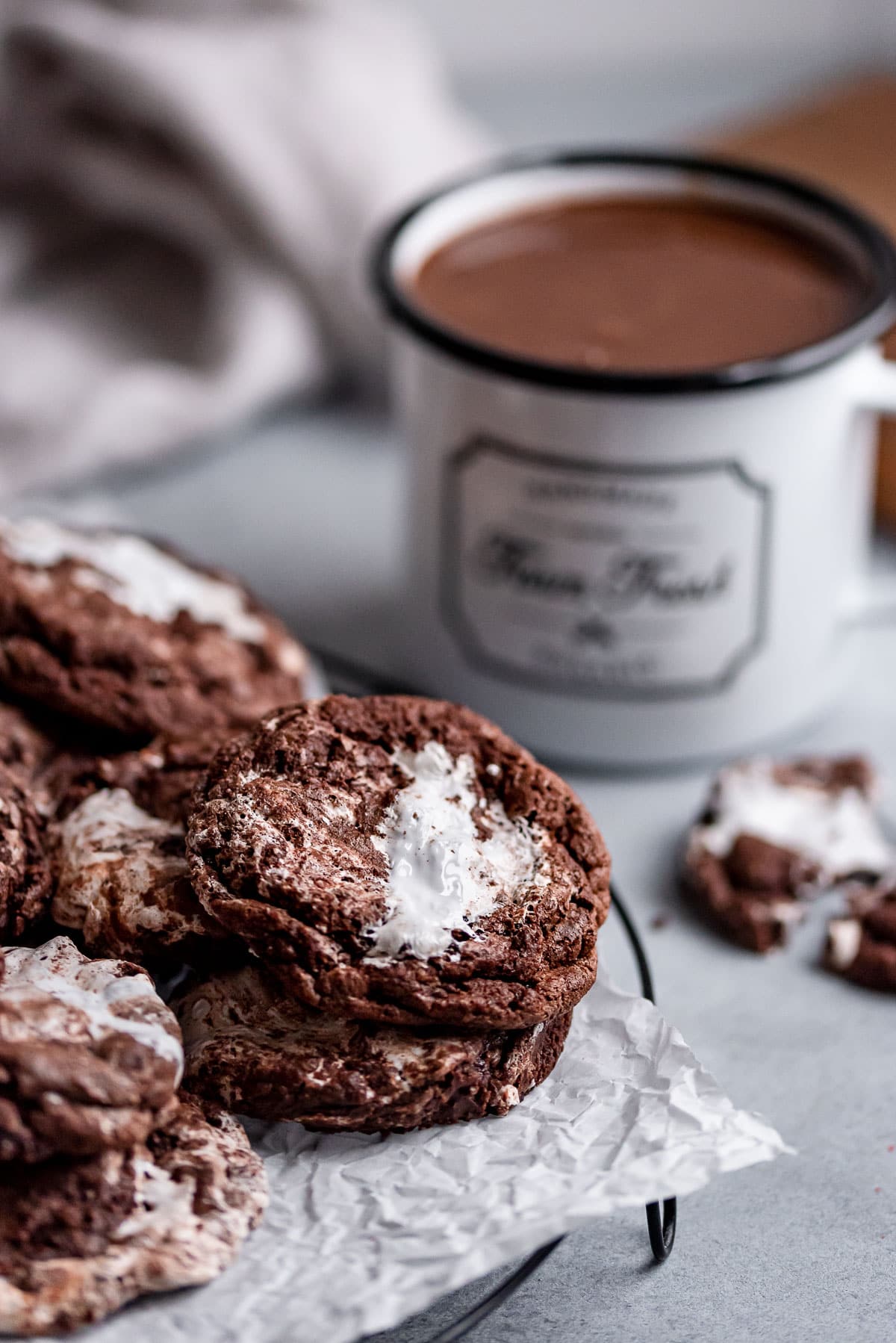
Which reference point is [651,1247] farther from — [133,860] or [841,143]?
[841,143]

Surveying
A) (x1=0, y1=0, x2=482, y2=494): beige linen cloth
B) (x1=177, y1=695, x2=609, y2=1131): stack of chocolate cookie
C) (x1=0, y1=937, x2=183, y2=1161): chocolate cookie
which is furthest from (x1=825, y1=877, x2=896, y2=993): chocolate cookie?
(x1=0, y1=0, x2=482, y2=494): beige linen cloth

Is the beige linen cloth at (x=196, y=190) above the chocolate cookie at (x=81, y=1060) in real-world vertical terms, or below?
above

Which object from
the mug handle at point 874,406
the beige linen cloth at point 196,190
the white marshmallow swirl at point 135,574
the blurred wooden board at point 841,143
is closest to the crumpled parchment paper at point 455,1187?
the white marshmallow swirl at point 135,574

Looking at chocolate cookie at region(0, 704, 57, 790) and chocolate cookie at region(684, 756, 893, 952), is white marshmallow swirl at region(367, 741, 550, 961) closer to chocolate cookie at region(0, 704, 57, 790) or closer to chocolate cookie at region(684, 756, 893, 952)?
chocolate cookie at region(0, 704, 57, 790)

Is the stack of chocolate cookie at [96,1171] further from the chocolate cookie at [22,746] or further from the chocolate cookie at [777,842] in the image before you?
the chocolate cookie at [777,842]

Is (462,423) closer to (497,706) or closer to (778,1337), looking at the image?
(497,706)
